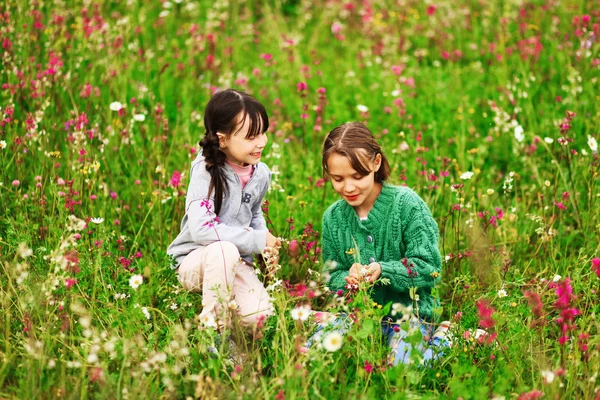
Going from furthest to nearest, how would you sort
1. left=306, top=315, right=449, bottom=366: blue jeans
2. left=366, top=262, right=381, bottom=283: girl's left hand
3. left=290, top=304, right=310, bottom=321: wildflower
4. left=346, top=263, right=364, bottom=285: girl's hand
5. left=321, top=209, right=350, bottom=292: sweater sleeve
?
left=321, top=209, right=350, bottom=292: sweater sleeve
left=366, top=262, right=381, bottom=283: girl's left hand
left=346, top=263, right=364, bottom=285: girl's hand
left=306, top=315, right=449, bottom=366: blue jeans
left=290, top=304, right=310, bottom=321: wildflower

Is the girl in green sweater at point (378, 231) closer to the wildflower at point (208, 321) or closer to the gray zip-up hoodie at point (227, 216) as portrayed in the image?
the gray zip-up hoodie at point (227, 216)

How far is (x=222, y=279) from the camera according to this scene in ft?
9.98

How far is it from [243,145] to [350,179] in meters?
0.53

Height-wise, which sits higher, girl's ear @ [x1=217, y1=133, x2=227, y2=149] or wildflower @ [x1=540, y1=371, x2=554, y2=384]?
girl's ear @ [x1=217, y1=133, x2=227, y2=149]

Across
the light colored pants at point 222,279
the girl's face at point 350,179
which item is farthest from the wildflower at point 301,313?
the girl's face at point 350,179

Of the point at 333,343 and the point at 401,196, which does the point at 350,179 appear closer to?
the point at 401,196

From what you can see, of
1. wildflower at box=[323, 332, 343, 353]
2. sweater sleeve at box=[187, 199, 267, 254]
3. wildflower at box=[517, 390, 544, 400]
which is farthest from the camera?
sweater sleeve at box=[187, 199, 267, 254]

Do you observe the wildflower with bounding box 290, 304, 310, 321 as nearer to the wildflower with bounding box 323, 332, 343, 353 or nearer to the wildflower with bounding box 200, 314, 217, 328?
the wildflower with bounding box 323, 332, 343, 353

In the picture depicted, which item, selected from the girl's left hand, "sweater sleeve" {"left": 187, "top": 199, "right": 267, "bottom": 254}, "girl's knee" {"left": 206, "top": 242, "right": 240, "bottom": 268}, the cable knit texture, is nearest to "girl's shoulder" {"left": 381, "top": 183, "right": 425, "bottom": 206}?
the cable knit texture

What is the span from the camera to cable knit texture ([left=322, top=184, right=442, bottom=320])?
10.1ft

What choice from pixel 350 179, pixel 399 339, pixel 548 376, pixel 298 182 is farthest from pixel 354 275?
pixel 298 182

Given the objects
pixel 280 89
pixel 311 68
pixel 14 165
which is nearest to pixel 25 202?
pixel 14 165

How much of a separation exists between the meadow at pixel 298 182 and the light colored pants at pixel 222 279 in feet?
0.41

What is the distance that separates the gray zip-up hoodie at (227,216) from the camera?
3.12 metres
